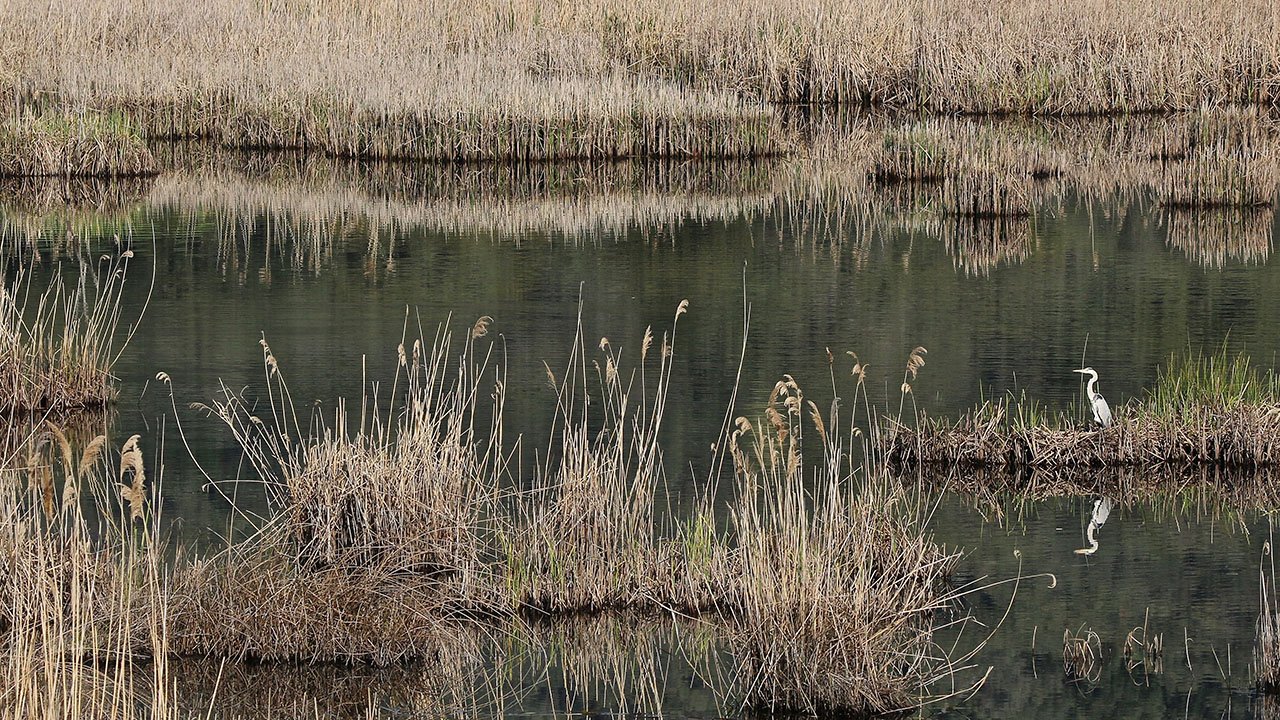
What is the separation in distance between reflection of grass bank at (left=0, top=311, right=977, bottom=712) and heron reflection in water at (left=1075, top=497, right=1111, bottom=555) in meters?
0.61

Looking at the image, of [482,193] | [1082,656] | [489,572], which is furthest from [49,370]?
[482,193]

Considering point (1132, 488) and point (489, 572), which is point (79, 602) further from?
point (1132, 488)

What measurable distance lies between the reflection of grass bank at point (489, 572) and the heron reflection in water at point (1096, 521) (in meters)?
0.61

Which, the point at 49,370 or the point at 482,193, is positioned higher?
the point at 49,370

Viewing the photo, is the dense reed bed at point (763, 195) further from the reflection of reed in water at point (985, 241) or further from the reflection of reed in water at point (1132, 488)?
the reflection of reed in water at point (1132, 488)

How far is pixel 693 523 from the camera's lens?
708cm

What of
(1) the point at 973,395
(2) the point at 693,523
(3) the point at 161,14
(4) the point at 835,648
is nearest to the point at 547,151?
(3) the point at 161,14

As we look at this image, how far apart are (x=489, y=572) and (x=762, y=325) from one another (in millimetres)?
5574

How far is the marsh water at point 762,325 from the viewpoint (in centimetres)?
610

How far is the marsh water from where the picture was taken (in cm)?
610

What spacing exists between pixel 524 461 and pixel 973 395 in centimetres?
248

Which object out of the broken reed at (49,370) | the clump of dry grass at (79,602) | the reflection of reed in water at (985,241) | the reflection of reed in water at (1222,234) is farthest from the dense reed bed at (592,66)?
the clump of dry grass at (79,602)

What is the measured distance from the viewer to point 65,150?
1884 centimetres

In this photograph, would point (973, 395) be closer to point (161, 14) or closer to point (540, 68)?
point (540, 68)
